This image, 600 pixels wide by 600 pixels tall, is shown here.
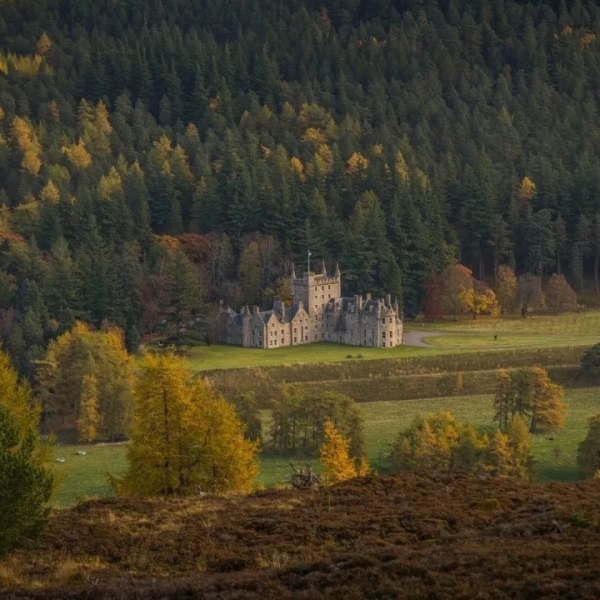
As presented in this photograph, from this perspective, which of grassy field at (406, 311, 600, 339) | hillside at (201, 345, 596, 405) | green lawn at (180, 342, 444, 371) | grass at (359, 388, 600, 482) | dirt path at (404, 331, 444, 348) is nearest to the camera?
grass at (359, 388, 600, 482)

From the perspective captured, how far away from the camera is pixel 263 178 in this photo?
145625 mm

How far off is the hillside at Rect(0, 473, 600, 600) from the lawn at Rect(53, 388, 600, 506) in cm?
3115

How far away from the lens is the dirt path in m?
115

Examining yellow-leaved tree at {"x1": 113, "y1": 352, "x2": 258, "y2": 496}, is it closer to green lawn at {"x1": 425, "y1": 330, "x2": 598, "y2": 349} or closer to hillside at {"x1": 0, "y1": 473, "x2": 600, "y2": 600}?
hillside at {"x1": 0, "y1": 473, "x2": 600, "y2": 600}

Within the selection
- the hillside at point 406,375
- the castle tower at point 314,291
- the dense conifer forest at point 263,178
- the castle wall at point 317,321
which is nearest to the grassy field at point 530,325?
the dense conifer forest at point 263,178

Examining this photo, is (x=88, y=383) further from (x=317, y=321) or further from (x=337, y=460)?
(x=337, y=460)

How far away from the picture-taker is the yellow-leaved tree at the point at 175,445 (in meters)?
49.7

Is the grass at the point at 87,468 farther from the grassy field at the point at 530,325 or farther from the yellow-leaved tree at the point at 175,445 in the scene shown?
the grassy field at the point at 530,325

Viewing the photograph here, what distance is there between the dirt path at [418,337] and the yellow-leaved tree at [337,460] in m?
30.8

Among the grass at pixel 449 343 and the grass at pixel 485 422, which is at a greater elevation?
the grass at pixel 449 343

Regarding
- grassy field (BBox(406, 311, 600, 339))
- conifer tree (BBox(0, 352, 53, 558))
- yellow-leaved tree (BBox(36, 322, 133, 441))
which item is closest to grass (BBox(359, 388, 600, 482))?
grassy field (BBox(406, 311, 600, 339))

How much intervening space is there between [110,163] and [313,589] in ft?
434

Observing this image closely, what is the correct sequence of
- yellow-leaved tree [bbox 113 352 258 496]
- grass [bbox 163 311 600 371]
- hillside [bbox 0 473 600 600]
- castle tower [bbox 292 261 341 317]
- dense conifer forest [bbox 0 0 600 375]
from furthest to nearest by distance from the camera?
dense conifer forest [bbox 0 0 600 375] < castle tower [bbox 292 261 341 317] < grass [bbox 163 311 600 371] < yellow-leaved tree [bbox 113 352 258 496] < hillside [bbox 0 473 600 600]

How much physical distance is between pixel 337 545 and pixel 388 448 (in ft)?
171
